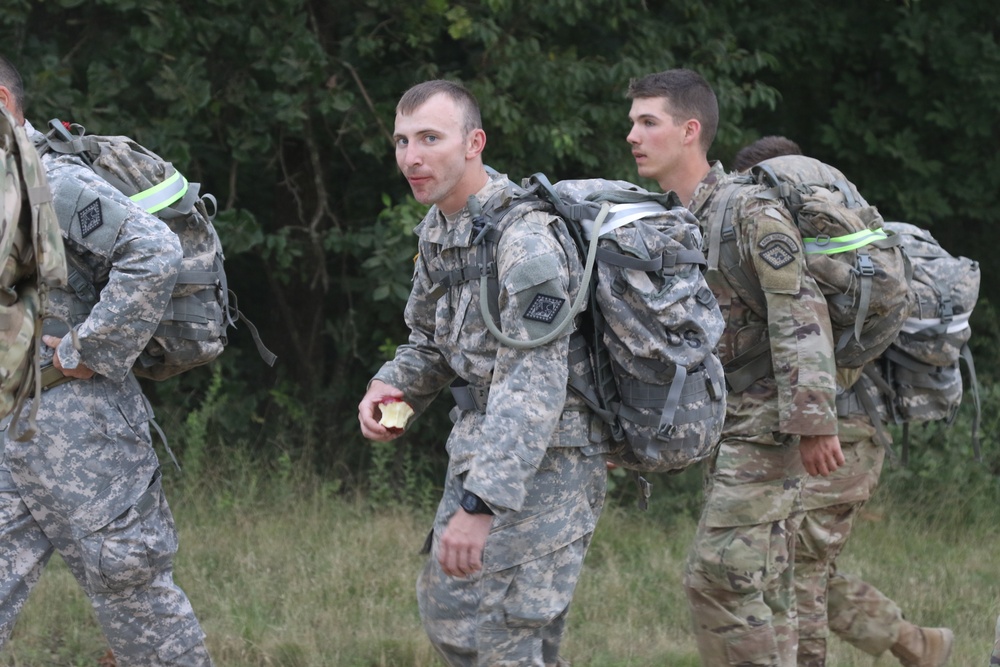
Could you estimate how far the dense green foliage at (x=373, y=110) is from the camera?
6926mm

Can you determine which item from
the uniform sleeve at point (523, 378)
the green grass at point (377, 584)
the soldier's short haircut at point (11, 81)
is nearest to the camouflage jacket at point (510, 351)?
the uniform sleeve at point (523, 378)

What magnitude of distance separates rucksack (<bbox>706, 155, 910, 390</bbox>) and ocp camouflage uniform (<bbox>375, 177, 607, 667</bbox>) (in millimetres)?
1065

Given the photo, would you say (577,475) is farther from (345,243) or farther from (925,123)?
(925,123)

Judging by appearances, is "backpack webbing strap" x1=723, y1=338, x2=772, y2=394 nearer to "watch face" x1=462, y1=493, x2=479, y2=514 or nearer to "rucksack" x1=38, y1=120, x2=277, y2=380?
"watch face" x1=462, y1=493, x2=479, y2=514

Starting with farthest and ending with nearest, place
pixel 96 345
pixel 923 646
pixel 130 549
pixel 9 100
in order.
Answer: pixel 923 646
pixel 9 100
pixel 130 549
pixel 96 345

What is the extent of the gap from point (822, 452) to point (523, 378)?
4.81 ft

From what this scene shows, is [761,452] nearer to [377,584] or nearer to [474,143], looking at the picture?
[474,143]

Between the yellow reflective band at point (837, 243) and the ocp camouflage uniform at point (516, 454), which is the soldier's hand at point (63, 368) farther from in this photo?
the yellow reflective band at point (837, 243)

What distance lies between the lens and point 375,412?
3896mm

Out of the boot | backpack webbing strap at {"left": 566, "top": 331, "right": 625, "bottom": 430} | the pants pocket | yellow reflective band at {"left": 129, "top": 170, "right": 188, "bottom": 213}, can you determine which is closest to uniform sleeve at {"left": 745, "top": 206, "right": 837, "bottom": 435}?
backpack webbing strap at {"left": 566, "top": 331, "right": 625, "bottom": 430}

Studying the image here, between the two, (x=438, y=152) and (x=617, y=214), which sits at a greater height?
(x=438, y=152)

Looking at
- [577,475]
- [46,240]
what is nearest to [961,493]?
[577,475]

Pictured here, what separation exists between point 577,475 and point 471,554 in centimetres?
46

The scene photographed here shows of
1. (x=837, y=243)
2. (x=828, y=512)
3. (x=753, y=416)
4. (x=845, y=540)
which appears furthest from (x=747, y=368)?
(x=845, y=540)
